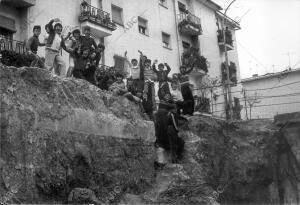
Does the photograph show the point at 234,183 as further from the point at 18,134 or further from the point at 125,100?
the point at 18,134

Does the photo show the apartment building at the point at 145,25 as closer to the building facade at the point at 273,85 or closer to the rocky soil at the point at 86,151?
the building facade at the point at 273,85

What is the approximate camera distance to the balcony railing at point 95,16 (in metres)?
20.1

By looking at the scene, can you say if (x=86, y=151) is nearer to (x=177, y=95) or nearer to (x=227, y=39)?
(x=177, y=95)

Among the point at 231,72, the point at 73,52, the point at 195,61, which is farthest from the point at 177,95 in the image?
the point at 231,72

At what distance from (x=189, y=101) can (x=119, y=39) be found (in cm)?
954

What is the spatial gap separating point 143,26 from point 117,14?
2.20 meters

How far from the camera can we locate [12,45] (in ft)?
53.8

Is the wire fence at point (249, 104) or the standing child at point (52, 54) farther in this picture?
the wire fence at point (249, 104)

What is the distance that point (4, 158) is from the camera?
749cm

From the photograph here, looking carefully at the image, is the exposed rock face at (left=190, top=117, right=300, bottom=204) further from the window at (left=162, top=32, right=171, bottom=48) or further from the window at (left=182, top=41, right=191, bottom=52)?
the window at (left=182, top=41, right=191, bottom=52)

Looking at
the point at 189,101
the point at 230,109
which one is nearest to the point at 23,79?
the point at 189,101

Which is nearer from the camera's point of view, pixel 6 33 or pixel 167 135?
pixel 167 135

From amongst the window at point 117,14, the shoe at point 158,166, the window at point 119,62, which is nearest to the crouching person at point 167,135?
the shoe at point 158,166

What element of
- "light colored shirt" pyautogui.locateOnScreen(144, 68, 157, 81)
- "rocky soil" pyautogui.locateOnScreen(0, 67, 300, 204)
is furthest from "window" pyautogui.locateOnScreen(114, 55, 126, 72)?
"rocky soil" pyautogui.locateOnScreen(0, 67, 300, 204)
